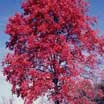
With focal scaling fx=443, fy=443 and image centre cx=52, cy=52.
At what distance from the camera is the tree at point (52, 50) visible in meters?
32.8

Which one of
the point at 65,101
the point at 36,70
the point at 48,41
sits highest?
the point at 48,41

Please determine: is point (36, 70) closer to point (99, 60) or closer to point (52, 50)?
point (52, 50)

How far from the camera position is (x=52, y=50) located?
3266 centimetres

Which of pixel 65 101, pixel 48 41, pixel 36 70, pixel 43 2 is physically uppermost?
pixel 43 2

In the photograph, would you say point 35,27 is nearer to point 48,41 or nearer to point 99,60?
point 48,41

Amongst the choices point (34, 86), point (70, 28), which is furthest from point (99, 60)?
point (34, 86)

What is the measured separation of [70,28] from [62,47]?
2062mm

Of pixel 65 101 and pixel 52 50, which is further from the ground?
pixel 52 50

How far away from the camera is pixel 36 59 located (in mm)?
33406

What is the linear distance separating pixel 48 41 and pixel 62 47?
1.21m

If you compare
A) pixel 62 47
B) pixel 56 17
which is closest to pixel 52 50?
pixel 62 47

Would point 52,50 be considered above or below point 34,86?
above

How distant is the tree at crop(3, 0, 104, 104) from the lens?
32.8 metres

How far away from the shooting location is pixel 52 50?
107 ft
